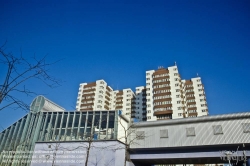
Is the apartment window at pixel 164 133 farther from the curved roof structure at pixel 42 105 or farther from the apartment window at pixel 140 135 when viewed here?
the curved roof structure at pixel 42 105

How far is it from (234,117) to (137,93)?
7249 centimetres

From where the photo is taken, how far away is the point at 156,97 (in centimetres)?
7538

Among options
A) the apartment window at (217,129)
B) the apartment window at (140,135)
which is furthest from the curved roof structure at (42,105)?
the apartment window at (217,129)

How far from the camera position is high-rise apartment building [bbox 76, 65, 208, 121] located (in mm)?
72812

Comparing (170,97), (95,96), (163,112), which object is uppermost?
(95,96)

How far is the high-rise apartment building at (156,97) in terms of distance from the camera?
72.8 m

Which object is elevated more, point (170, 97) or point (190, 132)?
point (170, 97)

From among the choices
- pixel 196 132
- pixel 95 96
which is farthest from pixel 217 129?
pixel 95 96

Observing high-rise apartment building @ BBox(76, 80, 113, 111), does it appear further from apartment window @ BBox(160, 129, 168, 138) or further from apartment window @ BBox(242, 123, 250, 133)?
apartment window @ BBox(242, 123, 250, 133)

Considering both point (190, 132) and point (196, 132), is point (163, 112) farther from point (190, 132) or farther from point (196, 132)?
point (196, 132)

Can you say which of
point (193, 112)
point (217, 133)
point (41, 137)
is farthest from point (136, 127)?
point (193, 112)

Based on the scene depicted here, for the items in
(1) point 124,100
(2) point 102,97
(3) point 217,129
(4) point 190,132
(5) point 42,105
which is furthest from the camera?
(1) point 124,100

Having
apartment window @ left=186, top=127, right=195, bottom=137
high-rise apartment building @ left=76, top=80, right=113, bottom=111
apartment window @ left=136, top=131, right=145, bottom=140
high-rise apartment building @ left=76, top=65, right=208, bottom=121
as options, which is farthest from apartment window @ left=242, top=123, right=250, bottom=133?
high-rise apartment building @ left=76, top=80, right=113, bottom=111

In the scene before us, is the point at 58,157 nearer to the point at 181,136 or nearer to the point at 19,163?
the point at 19,163
